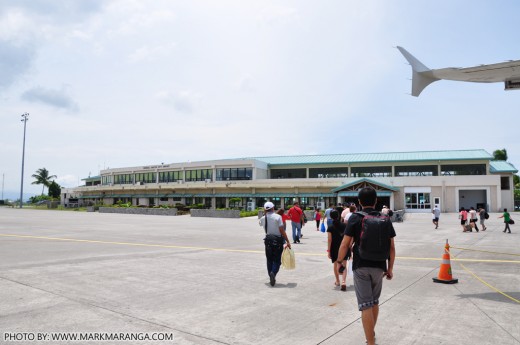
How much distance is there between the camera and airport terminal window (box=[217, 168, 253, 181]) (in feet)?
200

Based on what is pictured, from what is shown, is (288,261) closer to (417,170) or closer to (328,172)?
(417,170)

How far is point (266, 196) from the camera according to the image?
5875 centimetres

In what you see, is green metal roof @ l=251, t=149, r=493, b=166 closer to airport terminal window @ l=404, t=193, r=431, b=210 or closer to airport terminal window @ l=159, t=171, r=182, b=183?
airport terminal window @ l=404, t=193, r=431, b=210

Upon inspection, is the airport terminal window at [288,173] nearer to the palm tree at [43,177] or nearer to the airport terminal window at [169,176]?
the airport terminal window at [169,176]

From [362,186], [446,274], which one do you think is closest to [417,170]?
[362,186]

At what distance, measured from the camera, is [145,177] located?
2958 inches

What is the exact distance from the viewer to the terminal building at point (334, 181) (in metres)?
48.4

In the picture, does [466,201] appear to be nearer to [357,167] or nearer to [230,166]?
[357,167]

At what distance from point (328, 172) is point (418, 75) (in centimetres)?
5117

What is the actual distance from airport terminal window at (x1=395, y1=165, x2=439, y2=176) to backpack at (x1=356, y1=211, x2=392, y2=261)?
5606cm

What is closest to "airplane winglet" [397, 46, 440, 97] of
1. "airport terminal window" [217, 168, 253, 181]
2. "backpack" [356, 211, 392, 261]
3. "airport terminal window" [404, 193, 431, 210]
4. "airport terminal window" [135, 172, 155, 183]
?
"backpack" [356, 211, 392, 261]

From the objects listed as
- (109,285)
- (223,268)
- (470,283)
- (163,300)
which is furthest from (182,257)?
(470,283)

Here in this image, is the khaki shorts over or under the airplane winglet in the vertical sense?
under

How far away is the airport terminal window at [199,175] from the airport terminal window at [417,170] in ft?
101
